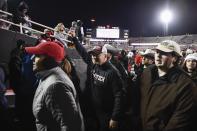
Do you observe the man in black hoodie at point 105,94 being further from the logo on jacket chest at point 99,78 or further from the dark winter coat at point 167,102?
the dark winter coat at point 167,102

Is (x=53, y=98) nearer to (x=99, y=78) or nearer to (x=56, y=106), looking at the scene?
(x=56, y=106)

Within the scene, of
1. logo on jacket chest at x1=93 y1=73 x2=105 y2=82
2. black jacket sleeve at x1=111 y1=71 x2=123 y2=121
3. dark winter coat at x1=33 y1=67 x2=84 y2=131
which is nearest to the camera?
dark winter coat at x1=33 y1=67 x2=84 y2=131

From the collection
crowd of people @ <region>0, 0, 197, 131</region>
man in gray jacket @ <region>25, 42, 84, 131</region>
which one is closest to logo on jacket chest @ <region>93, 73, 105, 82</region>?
crowd of people @ <region>0, 0, 197, 131</region>

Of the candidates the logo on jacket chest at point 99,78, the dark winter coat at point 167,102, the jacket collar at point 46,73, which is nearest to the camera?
the jacket collar at point 46,73

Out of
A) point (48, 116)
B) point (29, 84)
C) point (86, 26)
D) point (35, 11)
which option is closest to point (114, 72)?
point (29, 84)

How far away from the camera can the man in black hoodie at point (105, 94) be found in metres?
6.09

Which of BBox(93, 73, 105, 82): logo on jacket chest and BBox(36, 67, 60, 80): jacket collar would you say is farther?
BBox(93, 73, 105, 82): logo on jacket chest

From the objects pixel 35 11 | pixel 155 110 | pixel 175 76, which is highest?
pixel 35 11

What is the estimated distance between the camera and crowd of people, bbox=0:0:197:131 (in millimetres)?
3453

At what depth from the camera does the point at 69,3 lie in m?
67.8

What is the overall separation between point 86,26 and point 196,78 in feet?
201

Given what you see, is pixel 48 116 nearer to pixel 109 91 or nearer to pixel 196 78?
pixel 109 91

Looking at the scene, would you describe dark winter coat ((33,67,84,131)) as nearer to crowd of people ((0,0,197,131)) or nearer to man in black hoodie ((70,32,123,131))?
crowd of people ((0,0,197,131))

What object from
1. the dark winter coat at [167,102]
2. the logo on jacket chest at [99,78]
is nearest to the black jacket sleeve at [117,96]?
the logo on jacket chest at [99,78]
